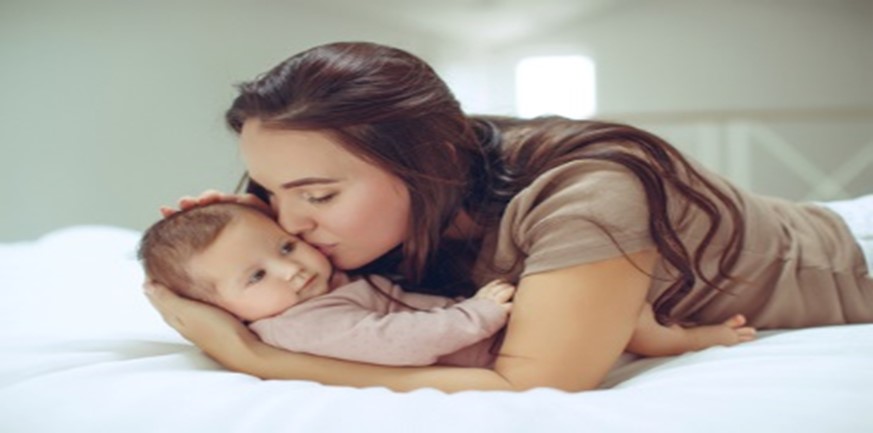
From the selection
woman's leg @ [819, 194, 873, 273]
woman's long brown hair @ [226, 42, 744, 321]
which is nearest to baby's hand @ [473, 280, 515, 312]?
woman's long brown hair @ [226, 42, 744, 321]

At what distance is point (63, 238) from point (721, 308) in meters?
1.43

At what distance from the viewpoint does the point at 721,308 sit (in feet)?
3.11

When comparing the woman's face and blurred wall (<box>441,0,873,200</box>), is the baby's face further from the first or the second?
blurred wall (<box>441,0,873,200</box>)

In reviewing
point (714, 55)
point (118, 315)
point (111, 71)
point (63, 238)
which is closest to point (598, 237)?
point (118, 315)

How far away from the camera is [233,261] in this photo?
2.62 feet

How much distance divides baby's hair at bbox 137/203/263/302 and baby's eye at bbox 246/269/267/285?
1.9 inches

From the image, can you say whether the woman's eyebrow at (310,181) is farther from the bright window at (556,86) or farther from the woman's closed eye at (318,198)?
the bright window at (556,86)

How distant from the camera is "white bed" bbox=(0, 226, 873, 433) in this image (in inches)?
21.0

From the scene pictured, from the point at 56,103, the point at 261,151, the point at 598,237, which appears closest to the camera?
the point at 598,237

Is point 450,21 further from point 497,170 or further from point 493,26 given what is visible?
point 497,170

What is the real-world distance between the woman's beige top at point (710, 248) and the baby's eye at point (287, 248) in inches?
9.5

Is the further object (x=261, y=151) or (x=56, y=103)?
(x=56, y=103)

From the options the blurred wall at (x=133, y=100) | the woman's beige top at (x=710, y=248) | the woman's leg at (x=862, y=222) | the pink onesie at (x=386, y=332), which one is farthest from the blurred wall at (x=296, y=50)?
the pink onesie at (x=386, y=332)

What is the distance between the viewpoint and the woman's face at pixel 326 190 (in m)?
0.80
